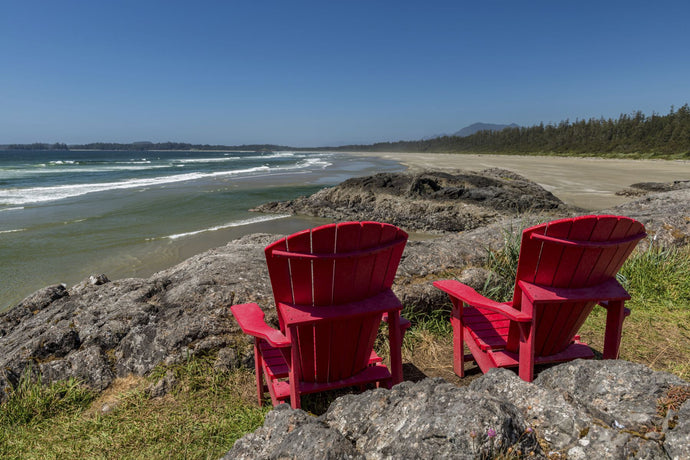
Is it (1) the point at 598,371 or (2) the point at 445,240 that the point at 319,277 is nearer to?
(1) the point at 598,371

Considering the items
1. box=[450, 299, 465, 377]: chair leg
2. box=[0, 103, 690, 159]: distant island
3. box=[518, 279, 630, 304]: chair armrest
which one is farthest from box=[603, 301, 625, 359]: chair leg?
box=[0, 103, 690, 159]: distant island

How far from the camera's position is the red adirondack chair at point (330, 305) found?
1.94 meters

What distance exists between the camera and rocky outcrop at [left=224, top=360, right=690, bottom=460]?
126cm

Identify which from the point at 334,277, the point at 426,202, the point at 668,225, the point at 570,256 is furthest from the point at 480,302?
the point at 426,202

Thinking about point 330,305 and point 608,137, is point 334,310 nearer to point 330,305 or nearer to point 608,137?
point 330,305

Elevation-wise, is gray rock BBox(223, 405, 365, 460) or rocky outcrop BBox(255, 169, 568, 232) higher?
gray rock BBox(223, 405, 365, 460)

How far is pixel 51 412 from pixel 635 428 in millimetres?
3290

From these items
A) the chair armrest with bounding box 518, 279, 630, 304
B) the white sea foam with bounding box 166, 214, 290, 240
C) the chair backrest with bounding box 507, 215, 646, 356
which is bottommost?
the white sea foam with bounding box 166, 214, 290, 240

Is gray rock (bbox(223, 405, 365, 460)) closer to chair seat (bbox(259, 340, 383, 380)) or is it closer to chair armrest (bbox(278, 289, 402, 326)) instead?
chair armrest (bbox(278, 289, 402, 326))

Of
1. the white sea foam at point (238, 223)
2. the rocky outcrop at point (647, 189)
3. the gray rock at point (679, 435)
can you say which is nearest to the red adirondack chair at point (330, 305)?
the gray rock at point (679, 435)

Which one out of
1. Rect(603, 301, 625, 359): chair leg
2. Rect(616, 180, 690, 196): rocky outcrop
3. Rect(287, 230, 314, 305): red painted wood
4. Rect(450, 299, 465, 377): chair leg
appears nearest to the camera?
Rect(287, 230, 314, 305): red painted wood

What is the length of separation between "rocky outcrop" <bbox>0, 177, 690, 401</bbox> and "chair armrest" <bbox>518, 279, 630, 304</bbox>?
1558 mm

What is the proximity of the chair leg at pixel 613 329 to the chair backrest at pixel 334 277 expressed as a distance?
161 centimetres

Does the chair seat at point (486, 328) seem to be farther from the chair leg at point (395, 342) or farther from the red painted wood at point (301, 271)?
the red painted wood at point (301, 271)
